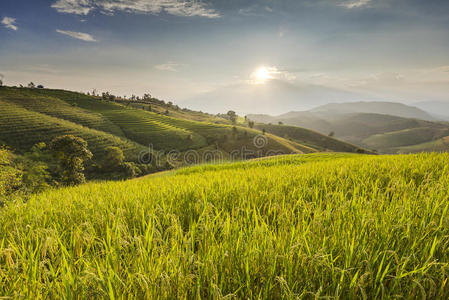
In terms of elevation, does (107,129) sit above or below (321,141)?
below

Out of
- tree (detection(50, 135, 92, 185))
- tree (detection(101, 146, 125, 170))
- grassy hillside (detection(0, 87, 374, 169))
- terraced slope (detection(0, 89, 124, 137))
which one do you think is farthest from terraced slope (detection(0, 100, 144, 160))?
tree (detection(50, 135, 92, 185))

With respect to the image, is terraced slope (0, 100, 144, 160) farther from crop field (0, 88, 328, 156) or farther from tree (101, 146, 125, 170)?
tree (101, 146, 125, 170)

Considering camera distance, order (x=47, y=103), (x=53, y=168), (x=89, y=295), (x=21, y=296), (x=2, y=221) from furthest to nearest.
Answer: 1. (x=47, y=103)
2. (x=53, y=168)
3. (x=2, y=221)
4. (x=89, y=295)
5. (x=21, y=296)

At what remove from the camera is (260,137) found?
125m

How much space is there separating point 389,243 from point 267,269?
1.28 meters

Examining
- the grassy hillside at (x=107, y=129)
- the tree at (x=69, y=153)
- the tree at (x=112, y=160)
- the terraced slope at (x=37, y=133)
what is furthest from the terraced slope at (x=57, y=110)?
the tree at (x=69, y=153)

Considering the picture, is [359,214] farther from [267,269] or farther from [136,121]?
[136,121]

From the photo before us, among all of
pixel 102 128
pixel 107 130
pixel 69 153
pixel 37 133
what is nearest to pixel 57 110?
pixel 102 128

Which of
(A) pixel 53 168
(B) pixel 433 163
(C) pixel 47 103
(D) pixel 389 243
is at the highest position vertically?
(C) pixel 47 103

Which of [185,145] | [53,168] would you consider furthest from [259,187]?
[185,145]

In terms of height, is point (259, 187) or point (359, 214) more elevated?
point (359, 214)

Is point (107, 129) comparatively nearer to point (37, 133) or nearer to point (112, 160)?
point (37, 133)

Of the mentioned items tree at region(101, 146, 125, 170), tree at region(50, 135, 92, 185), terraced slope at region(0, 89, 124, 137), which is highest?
terraced slope at region(0, 89, 124, 137)

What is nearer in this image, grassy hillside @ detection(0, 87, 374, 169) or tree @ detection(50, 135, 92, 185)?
tree @ detection(50, 135, 92, 185)
